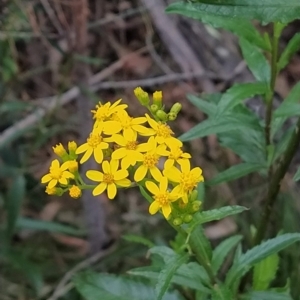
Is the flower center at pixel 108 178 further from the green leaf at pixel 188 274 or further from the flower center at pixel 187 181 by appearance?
the green leaf at pixel 188 274

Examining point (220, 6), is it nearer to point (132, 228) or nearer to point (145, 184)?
point (145, 184)

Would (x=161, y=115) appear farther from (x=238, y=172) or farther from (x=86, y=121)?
(x=86, y=121)

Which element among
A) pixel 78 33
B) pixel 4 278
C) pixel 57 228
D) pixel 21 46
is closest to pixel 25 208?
pixel 4 278

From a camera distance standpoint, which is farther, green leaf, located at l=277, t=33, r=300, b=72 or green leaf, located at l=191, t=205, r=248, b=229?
green leaf, located at l=277, t=33, r=300, b=72

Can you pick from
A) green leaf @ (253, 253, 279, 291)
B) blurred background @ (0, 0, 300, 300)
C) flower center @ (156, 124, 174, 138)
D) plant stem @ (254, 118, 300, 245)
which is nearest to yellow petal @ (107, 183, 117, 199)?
flower center @ (156, 124, 174, 138)

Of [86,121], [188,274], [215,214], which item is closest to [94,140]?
[215,214]

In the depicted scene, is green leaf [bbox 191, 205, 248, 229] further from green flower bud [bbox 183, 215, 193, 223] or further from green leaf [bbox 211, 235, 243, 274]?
green leaf [bbox 211, 235, 243, 274]
